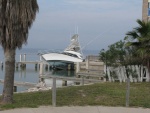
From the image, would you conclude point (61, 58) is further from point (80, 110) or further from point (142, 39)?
point (80, 110)

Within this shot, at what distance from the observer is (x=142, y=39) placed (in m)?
21.2

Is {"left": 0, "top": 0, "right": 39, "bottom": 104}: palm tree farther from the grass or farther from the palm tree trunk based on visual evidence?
the grass

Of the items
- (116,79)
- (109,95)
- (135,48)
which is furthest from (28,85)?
(109,95)

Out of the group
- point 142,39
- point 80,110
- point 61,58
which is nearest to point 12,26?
point 80,110

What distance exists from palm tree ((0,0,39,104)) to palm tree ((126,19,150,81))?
9814mm

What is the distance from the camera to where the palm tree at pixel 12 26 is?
12266mm

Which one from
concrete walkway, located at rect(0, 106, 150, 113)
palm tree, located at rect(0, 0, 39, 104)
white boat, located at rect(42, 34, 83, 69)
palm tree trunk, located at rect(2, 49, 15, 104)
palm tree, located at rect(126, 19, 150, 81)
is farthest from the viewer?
white boat, located at rect(42, 34, 83, 69)

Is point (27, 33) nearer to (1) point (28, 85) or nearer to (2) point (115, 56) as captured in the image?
(2) point (115, 56)

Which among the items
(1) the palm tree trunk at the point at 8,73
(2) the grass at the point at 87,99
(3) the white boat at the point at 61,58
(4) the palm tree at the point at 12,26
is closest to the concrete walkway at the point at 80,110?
(2) the grass at the point at 87,99

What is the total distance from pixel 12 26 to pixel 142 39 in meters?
10.6

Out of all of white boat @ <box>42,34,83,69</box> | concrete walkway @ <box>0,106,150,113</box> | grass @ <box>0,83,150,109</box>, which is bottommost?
concrete walkway @ <box>0,106,150,113</box>

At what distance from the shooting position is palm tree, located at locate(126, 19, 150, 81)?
2117 cm

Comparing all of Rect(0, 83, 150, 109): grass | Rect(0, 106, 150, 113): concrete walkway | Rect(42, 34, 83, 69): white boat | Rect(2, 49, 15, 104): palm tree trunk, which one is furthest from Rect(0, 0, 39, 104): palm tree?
Result: Rect(42, 34, 83, 69): white boat

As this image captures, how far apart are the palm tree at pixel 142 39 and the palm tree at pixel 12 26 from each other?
386 inches
